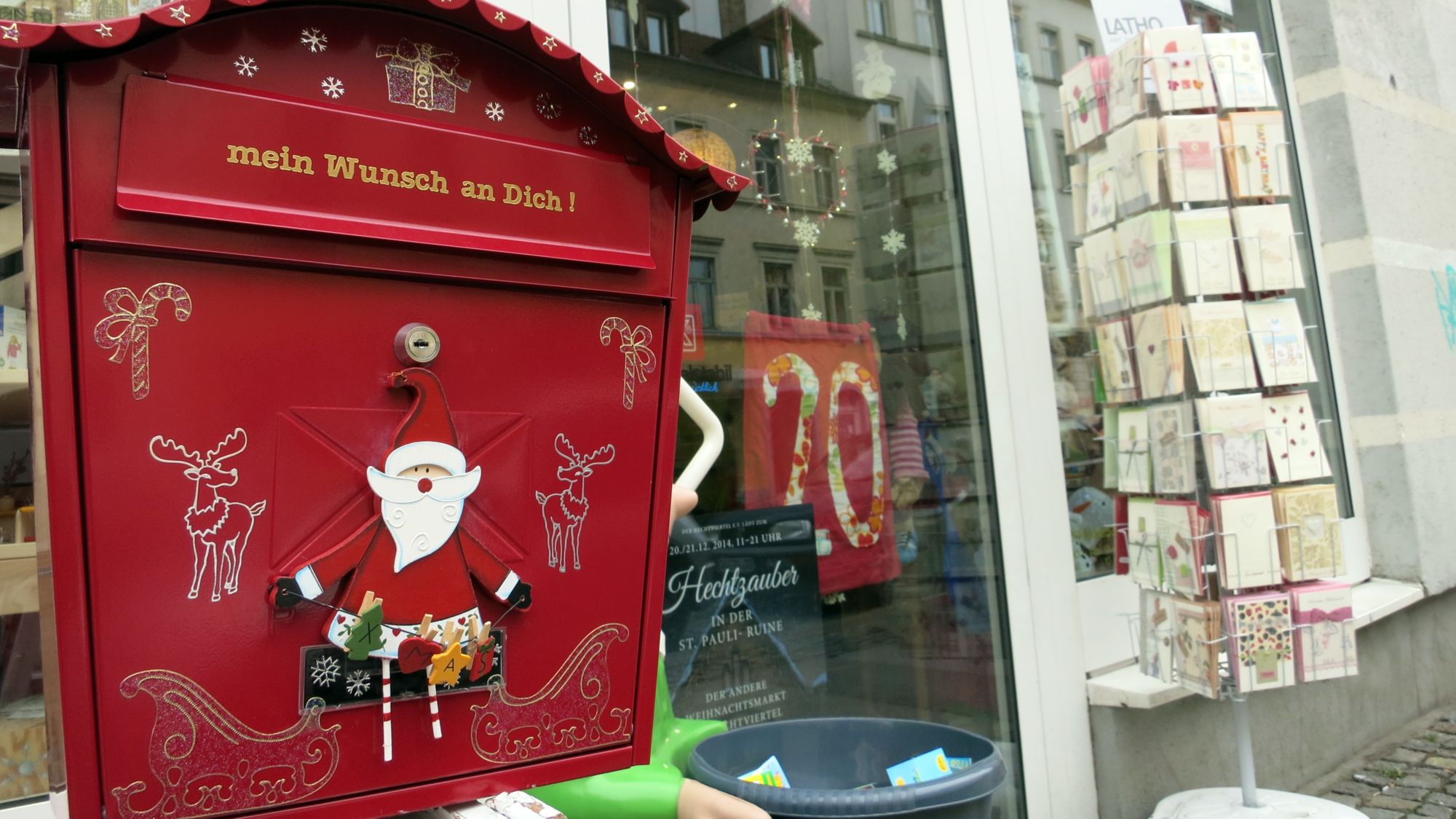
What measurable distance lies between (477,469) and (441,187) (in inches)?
12.8

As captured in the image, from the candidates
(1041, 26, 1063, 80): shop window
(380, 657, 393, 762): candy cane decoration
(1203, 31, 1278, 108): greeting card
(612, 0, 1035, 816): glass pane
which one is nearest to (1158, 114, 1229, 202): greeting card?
(1203, 31, 1278, 108): greeting card

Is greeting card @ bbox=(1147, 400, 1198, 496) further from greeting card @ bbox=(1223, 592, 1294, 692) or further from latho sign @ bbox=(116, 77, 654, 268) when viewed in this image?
latho sign @ bbox=(116, 77, 654, 268)

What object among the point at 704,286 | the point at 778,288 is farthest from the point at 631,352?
the point at 778,288

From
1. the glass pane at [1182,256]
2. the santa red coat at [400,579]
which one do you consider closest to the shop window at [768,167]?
the glass pane at [1182,256]

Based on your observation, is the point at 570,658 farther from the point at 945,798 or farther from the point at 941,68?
the point at 941,68

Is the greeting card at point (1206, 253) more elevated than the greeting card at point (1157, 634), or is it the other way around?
the greeting card at point (1206, 253)

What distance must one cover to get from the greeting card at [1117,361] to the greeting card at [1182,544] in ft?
1.14

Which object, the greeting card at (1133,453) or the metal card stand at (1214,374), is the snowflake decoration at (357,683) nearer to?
the metal card stand at (1214,374)

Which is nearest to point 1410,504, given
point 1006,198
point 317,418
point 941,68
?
point 1006,198

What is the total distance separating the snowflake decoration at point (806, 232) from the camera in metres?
3.11

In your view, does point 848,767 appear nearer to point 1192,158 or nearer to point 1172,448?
point 1172,448

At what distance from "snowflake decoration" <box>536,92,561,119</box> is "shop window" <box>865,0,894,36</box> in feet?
7.92

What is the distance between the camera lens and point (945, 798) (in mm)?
1784

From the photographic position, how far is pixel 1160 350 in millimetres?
2770
